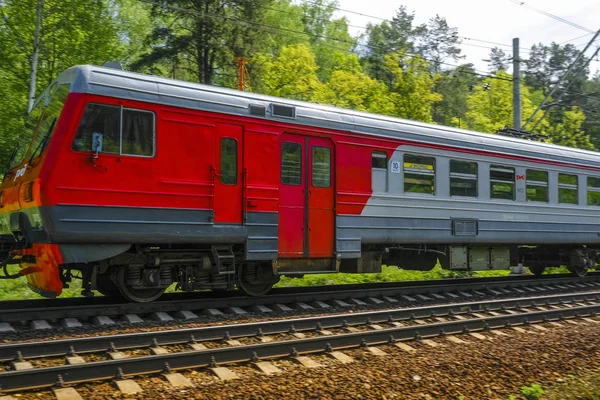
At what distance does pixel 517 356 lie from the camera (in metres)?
7.13

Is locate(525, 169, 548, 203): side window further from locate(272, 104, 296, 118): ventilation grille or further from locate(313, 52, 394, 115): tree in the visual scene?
locate(313, 52, 394, 115): tree

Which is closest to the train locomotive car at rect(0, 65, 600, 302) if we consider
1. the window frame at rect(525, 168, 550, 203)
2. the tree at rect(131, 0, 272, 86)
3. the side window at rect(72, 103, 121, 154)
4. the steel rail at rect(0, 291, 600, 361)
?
the side window at rect(72, 103, 121, 154)

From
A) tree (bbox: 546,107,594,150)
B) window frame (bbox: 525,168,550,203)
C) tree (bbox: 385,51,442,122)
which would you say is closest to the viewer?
window frame (bbox: 525,168,550,203)

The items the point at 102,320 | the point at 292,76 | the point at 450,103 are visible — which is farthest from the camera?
the point at 450,103

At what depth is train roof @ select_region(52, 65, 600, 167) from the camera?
7.99 m

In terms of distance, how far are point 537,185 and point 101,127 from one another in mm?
10170

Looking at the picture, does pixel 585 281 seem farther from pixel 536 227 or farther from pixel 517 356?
pixel 517 356

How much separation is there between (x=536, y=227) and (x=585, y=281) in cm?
225

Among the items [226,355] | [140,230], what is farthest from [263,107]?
[226,355]

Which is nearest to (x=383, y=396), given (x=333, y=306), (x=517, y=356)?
(x=517, y=356)

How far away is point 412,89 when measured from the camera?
85.4ft

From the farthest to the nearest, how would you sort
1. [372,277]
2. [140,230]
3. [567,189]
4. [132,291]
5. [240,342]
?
[372,277] < [567,189] < [132,291] < [140,230] < [240,342]

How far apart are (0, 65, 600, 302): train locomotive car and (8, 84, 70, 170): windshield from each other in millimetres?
36

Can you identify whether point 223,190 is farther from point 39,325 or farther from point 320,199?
point 39,325
